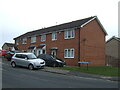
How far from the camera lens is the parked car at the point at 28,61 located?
18286 mm

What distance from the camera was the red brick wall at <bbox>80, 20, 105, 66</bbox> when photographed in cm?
2608

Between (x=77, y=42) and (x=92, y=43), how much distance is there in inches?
143

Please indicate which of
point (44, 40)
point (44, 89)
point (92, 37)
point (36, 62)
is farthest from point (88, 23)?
point (44, 89)

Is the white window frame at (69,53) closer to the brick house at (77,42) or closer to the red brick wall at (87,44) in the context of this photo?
the brick house at (77,42)

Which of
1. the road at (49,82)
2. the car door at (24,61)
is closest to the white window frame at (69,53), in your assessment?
the car door at (24,61)

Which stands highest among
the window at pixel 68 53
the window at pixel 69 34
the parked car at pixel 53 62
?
the window at pixel 69 34

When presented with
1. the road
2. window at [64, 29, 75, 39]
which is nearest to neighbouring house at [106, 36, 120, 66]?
window at [64, 29, 75, 39]

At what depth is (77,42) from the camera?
84.1 feet

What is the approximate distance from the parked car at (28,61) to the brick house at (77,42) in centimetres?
818

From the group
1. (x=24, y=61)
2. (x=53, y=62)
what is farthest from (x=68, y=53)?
(x=24, y=61)

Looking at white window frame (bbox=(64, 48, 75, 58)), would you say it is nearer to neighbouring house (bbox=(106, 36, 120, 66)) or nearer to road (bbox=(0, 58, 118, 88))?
neighbouring house (bbox=(106, 36, 120, 66))

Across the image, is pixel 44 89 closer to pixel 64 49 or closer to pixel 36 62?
pixel 36 62

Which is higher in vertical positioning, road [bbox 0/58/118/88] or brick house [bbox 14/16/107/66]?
brick house [bbox 14/16/107/66]

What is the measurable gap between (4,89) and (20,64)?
11443mm
